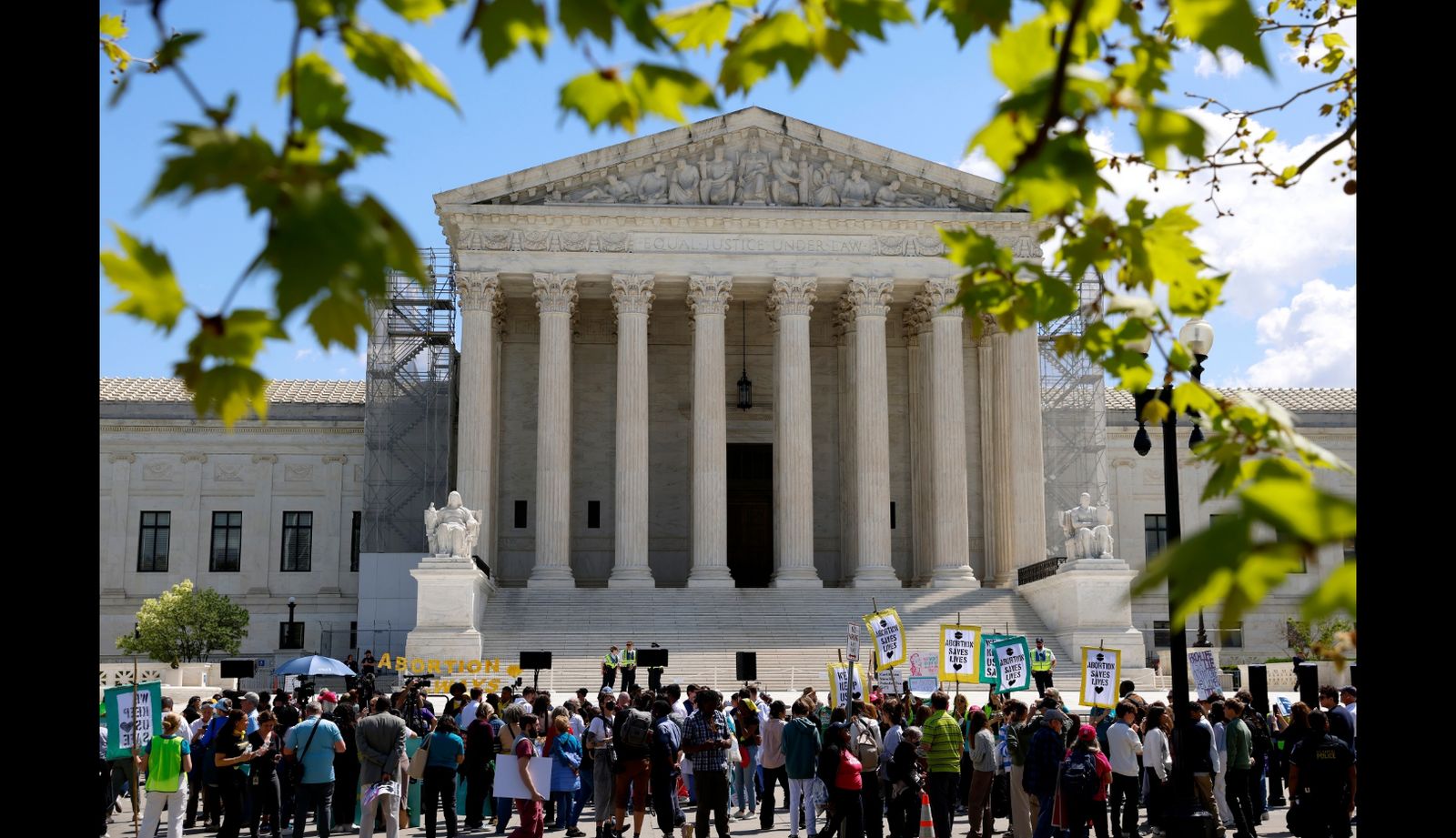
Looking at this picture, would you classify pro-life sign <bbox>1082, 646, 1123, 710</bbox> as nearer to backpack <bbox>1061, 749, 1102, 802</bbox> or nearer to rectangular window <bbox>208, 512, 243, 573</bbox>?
backpack <bbox>1061, 749, 1102, 802</bbox>

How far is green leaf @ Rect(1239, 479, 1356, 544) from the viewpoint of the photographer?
115 inches

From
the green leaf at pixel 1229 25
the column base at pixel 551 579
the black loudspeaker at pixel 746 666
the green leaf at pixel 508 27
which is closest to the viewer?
the green leaf at pixel 1229 25

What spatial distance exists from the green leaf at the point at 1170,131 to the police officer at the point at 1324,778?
15192 mm

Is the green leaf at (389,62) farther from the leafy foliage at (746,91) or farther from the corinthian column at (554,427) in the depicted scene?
the corinthian column at (554,427)

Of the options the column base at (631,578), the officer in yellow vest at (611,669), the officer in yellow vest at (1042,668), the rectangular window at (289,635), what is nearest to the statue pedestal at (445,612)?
the officer in yellow vest at (611,669)

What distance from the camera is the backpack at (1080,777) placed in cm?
1745

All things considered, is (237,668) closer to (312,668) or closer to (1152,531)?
(312,668)

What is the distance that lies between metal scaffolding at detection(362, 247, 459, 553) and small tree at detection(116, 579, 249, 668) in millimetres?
5279

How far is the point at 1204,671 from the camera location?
25.8 meters
